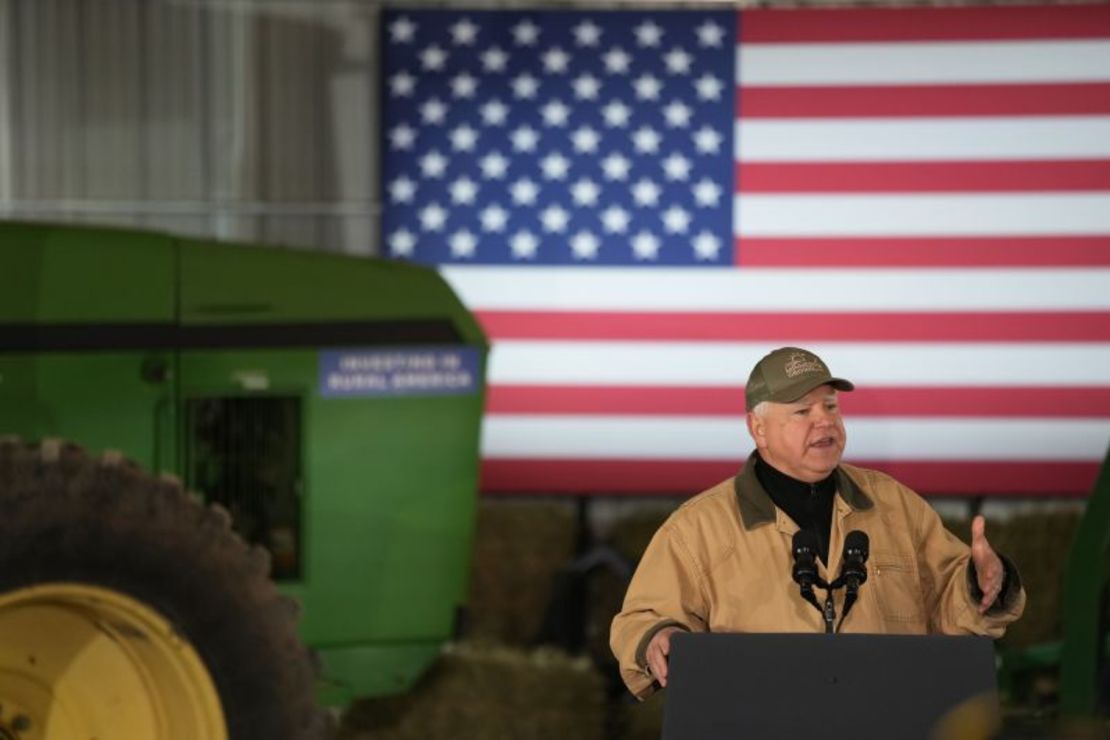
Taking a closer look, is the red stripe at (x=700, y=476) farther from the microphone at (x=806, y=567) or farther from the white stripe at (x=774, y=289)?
the microphone at (x=806, y=567)

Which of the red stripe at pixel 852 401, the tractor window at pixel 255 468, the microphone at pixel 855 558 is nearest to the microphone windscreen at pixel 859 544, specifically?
the microphone at pixel 855 558

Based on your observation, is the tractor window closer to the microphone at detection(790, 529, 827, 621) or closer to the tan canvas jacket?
the tan canvas jacket

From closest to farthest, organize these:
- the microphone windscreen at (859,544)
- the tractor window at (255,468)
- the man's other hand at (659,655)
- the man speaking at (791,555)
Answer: the man's other hand at (659,655), the microphone windscreen at (859,544), the man speaking at (791,555), the tractor window at (255,468)

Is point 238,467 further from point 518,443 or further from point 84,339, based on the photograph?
point 518,443

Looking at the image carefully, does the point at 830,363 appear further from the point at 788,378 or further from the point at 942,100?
the point at 788,378

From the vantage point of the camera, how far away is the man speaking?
314cm

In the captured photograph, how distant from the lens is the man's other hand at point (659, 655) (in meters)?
2.91

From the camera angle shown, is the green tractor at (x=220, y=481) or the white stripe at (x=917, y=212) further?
the white stripe at (x=917, y=212)

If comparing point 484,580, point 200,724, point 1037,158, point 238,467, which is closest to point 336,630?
point 238,467

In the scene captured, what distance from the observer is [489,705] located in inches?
246

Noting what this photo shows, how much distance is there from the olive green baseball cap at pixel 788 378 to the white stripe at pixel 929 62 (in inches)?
191

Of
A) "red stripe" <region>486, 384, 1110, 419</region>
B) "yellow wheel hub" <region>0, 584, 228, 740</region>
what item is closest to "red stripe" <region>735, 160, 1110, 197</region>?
"red stripe" <region>486, 384, 1110, 419</region>

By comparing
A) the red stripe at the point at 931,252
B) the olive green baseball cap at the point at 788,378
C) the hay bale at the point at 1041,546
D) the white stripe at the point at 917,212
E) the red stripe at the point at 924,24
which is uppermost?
the red stripe at the point at 924,24

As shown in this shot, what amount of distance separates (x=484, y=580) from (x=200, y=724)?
3621 mm
